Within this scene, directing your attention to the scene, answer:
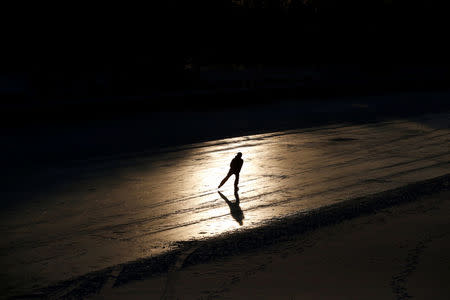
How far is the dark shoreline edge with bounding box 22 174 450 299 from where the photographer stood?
6371 mm

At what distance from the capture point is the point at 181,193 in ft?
34.0

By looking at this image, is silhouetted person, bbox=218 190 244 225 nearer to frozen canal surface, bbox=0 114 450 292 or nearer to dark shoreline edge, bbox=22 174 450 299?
frozen canal surface, bbox=0 114 450 292

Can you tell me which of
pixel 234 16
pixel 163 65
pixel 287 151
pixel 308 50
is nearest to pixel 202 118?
pixel 287 151

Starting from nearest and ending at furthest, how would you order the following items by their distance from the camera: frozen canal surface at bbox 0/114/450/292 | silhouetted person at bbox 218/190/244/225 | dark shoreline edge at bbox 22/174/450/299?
→ dark shoreline edge at bbox 22/174/450/299 → frozen canal surface at bbox 0/114/450/292 → silhouetted person at bbox 218/190/244/225

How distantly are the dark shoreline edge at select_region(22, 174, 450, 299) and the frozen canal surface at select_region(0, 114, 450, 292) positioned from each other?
0.66ft

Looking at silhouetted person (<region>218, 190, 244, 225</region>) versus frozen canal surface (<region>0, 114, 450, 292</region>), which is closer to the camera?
frozen canal surface (<region>0, 114, 450, 292</region>)

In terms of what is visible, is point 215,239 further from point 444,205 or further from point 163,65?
point 163,65

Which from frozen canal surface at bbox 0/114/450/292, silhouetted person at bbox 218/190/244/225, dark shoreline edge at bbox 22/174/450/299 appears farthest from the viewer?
silhouetted person at bbox 218/190/244/225

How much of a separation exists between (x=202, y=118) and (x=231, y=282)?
15.2 metres

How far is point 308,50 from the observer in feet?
134

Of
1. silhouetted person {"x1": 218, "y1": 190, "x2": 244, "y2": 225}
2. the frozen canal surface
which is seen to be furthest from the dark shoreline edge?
silhouetted person {"x1": 218, "y1": 190, "x2": 244, "y2": 225}

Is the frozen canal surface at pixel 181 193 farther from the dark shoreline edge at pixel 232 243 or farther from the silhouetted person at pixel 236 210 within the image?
the dark shoreline edge at pixel 232 243

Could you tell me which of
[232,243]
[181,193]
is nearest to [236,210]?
[181,193]

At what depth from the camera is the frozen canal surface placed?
7.46 metres
